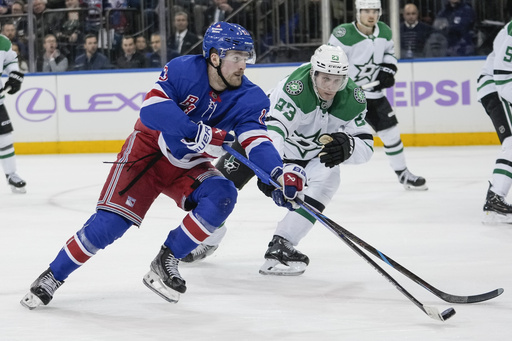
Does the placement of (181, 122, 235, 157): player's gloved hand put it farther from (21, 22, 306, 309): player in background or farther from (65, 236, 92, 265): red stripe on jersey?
(65, 236, 92, 265): red stripe on jersey

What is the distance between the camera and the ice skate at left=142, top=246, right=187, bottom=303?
2924 millimetres

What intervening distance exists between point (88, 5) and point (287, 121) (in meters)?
6.23

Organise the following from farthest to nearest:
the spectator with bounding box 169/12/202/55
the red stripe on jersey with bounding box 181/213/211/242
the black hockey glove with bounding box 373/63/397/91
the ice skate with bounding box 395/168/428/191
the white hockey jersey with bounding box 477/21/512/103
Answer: the spectator with bounding box 169/12/202/55
the black hockey glove with bounding box 373/63/397/91
the ice skate with bounding box 395/168/428/191
the white hockey jersey with bounding box 477/21/512/103
the red stripe on jersey with bounding box 181/213/211/242

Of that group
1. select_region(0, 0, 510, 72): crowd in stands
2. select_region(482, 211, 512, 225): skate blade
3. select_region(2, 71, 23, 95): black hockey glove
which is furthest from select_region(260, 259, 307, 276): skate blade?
select_region(0, 0, 510, 72): crowd in stands

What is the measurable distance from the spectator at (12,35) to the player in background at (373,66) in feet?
13.7

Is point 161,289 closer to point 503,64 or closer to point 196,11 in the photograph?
point 503,64

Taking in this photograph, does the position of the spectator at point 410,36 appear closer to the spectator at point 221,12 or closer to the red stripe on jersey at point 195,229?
the spectator at point 221,12

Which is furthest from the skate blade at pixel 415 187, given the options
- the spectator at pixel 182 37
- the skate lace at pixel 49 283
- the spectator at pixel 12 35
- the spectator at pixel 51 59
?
the spectator at pixel 12 35

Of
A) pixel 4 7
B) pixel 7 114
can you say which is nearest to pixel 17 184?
pixel 7 114

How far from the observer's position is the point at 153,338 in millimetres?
2539

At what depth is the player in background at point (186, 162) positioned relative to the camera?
9.43 ft

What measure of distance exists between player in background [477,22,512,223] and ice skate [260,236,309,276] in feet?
4.70

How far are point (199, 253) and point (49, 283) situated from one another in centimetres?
86

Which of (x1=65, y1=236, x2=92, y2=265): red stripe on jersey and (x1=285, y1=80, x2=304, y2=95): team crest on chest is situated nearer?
(x1=65, y1=236, x2=92, y2=265): red stripe on jersey
